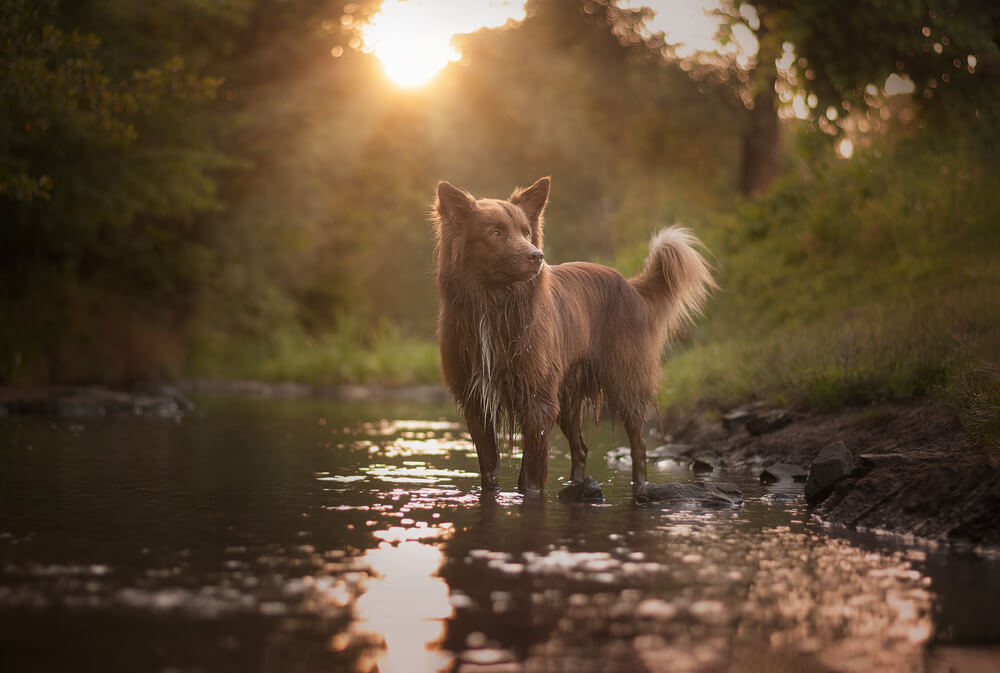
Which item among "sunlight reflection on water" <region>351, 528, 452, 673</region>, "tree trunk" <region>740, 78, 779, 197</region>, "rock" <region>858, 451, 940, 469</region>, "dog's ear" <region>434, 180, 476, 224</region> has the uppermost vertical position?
"tree trunk" <region>740, 78, 779, 197</region>

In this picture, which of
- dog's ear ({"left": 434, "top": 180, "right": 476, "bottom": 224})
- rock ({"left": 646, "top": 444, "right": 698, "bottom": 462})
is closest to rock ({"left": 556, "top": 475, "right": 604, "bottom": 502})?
dog's ear ({"left": 434, "top": 180, "right": 476, "bottom": 224})

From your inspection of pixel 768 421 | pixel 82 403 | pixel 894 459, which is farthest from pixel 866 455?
pixel 82 403

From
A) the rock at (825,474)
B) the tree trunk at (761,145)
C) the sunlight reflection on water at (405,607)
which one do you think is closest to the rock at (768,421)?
the rock at (825,474)

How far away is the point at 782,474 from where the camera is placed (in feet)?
27.4

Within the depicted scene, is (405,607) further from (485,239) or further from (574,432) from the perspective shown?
(574,432)

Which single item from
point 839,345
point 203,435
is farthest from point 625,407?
point 203,435

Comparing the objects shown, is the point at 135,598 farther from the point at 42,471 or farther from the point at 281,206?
the point at 281,206

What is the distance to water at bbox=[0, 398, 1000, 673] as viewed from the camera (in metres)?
3.40

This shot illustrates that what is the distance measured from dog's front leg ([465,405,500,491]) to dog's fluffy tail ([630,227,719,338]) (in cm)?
230

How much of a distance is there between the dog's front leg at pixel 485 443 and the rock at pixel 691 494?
43.3 inches

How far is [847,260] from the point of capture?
17.1 meters

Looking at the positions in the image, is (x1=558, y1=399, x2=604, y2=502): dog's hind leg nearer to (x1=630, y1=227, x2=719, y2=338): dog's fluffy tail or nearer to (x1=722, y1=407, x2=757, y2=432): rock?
(x1=630, y1=227, x2=719, y2=338): dog's fluffy tail

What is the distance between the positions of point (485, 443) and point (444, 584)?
310cm

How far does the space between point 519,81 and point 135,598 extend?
37906 millimetres
